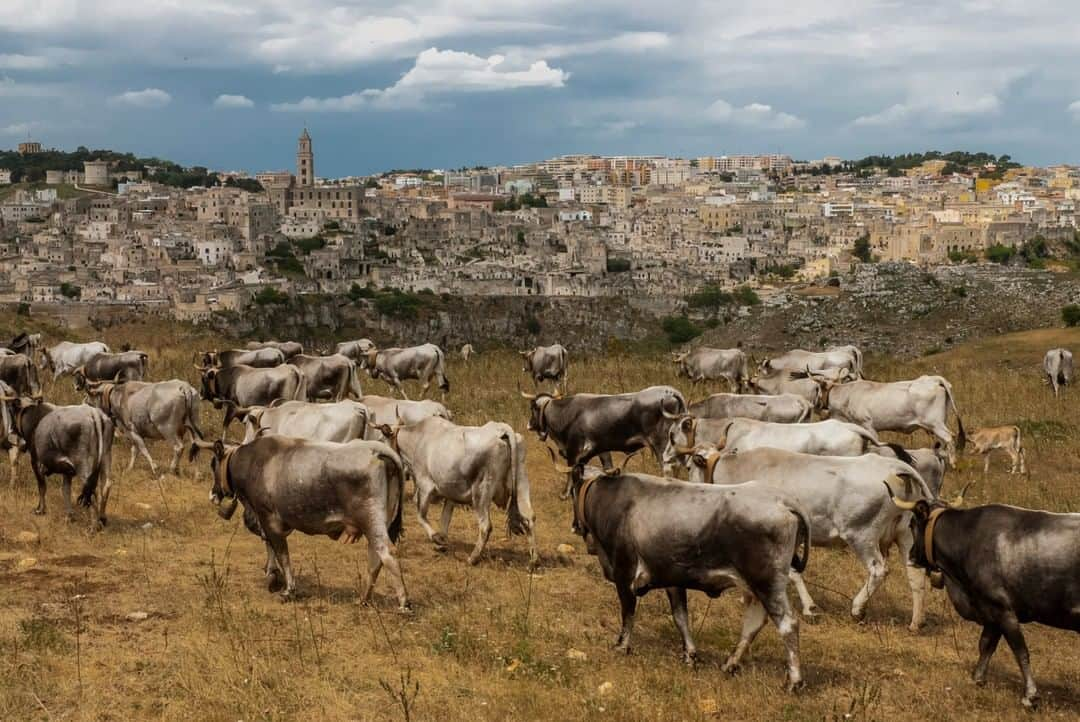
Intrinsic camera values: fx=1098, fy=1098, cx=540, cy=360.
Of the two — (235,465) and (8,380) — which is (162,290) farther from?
(235,465)

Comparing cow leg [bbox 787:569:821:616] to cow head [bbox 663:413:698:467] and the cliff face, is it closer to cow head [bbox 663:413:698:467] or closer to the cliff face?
cow head [bbox 663:413:698:467]

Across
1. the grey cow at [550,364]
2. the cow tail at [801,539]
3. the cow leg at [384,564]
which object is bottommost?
the grey cow at [550,364]

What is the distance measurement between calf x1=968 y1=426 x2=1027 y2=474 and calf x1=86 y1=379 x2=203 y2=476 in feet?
37.7

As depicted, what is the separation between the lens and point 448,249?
547 feet

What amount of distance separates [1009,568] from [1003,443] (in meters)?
9.18

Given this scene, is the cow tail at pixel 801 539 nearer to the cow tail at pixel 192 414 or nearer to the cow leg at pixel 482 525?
the cow leg at pixel 482 525

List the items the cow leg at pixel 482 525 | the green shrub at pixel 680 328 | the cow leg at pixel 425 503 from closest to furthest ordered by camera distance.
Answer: the cow leg at pixel 482 525 < the cow leg at pixel 425 503 < the green shrub at pixel 680 328

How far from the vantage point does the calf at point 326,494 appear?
9648mm

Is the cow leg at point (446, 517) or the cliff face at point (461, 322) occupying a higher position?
the cow leg at point (446, 517)

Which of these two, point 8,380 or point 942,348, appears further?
point 942,348

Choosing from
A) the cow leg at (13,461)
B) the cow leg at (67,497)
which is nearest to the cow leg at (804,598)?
the cow leg at (67,497)

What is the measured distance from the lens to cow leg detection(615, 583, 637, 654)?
8.82 metres

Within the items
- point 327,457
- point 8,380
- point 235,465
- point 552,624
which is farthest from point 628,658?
point 8,380

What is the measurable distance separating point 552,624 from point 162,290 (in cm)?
12280
